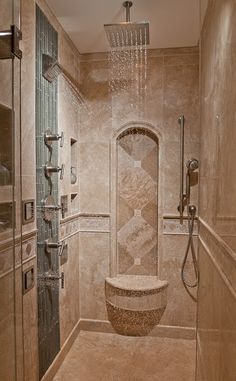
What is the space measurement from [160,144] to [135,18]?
0.96 meters

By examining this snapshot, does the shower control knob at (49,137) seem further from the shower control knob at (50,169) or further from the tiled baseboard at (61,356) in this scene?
the tiled baseboard at (61,356)

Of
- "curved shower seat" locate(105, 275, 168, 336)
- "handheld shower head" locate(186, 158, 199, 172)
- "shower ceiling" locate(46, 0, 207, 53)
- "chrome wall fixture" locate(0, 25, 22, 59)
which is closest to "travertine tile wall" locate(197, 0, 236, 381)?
"shower ceiling" locate(46, 0, 207, 53)

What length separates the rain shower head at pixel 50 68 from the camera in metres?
2.00

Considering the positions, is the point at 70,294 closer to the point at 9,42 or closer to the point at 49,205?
the point at 49,205

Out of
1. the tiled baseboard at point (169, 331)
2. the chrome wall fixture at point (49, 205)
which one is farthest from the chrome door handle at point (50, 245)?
the tiled baseboard at point (169, 331)

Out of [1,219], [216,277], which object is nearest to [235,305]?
[216,277]

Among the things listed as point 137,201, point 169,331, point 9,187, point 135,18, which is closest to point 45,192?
point 9,187

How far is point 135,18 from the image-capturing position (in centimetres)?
Answer: 215

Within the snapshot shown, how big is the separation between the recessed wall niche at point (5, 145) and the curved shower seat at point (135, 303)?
5.28 ft

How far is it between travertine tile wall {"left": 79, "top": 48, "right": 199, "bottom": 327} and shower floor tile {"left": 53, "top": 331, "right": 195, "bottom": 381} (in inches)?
7.9

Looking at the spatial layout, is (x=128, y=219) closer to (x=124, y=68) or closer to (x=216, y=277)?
(x=124, y=68)

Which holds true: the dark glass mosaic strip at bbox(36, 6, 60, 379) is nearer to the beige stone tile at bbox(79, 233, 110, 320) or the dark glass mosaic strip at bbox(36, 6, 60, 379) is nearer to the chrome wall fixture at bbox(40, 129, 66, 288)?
the chrome wall fixture at bbox(40, 129, 66, 288)

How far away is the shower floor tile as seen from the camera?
2.20 m

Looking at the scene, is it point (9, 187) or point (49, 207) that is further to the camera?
point (49, 207)
